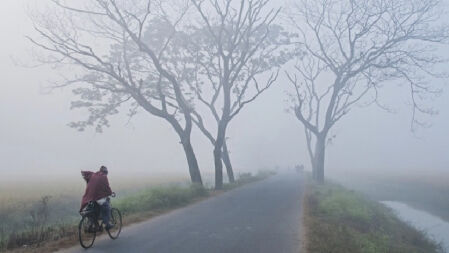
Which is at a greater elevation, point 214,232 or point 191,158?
point 191,158

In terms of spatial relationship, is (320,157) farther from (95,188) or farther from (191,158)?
(95,188)

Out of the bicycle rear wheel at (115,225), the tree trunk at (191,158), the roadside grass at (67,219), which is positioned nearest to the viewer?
the roadside grass at (67,219)

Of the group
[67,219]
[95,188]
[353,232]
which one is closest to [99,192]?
[95,188]

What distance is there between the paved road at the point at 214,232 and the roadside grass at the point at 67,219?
0.81 metres

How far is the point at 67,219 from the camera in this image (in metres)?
16.8

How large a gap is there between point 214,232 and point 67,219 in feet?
24.6

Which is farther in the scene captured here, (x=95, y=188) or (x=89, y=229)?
(x=95, y=188)

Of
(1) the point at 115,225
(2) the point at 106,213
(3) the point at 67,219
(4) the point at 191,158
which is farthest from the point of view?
(4) the point at 191,158

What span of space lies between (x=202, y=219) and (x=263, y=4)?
16.9 metres

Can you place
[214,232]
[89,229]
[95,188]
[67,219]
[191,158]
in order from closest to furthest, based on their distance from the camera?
1. [89,229]
2. [95,188]
3. [214,232]
4. [67,219]
5. [191,158]

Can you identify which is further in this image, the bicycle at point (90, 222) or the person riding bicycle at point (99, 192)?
the person riding bicycle at point (99, 192)

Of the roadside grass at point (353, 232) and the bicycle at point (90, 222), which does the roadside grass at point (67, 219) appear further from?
the roadside grass at point (353, 232)

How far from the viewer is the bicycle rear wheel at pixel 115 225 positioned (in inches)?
440

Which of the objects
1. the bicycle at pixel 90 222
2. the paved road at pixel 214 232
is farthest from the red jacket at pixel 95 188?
the paved road at pixel 214 232
